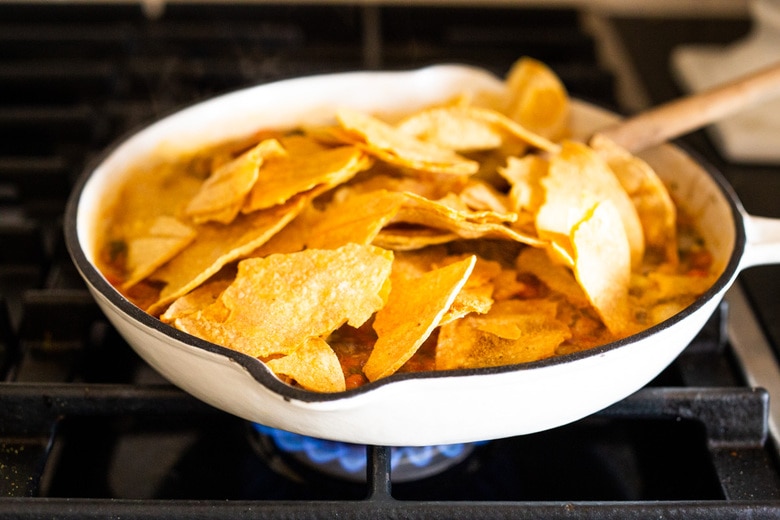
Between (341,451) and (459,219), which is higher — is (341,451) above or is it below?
below

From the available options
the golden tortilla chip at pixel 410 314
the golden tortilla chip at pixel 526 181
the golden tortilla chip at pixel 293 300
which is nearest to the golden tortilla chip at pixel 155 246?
the golden tortilla chip at pixel 293 300

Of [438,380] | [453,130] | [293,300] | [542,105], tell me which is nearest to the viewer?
[438,380]

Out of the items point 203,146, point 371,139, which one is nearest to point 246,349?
point 371,139

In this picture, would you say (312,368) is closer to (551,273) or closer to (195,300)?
(195,300)

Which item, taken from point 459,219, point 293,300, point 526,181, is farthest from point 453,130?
point 293,300

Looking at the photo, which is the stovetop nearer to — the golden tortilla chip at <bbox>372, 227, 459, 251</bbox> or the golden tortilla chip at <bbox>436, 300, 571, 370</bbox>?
the golden tortilla chip at <bbox>436, 300, 571, 370</bbox>

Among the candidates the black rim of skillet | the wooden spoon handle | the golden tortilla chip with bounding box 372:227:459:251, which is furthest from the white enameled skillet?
the golden tortilla chip with bounding box 372:227:459:251

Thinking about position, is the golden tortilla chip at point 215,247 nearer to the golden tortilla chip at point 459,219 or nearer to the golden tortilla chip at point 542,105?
the golden tortilla chip at point 459,219
